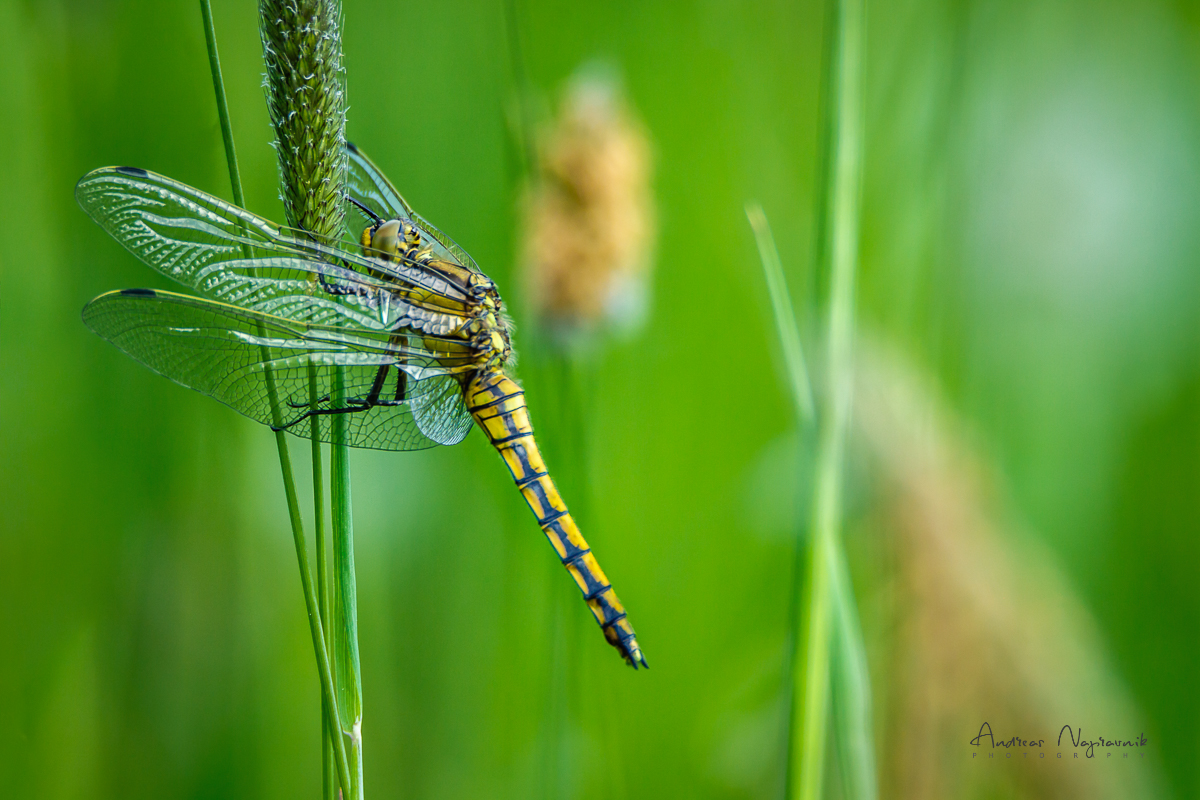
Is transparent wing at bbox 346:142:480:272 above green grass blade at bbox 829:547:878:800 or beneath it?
→ above

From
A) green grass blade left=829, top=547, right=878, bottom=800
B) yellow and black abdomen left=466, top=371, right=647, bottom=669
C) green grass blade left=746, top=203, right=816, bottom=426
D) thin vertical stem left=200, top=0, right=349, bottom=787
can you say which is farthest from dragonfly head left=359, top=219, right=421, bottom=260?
green grass blade left=829, top=547, right=878, bottom=800

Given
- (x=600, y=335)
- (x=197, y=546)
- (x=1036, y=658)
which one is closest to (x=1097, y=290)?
(x=1036, y=658)

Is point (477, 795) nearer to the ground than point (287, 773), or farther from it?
nearer to the ground

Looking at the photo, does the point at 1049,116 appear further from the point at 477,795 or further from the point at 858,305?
the point at 477,795

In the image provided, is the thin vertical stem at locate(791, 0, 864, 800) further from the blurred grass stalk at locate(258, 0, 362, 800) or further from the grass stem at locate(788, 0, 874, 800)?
the blurred grass stalk at locate(258, 0, 362, 800)

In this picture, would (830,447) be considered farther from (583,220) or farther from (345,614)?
(583,220)

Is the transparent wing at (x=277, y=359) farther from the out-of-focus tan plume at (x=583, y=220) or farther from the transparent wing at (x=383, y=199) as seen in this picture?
the out-of-focus tan plume at (x=583, y=220)
